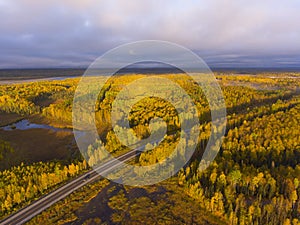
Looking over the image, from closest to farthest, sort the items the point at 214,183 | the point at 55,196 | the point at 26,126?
the point at 55,196, the point at 214,183, the point at 26,126

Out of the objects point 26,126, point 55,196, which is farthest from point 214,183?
point 26,126

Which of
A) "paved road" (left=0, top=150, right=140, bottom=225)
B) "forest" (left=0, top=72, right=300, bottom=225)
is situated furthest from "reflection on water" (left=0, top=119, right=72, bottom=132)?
"paved road" (left=0, top=150, right=140, bottom=225)

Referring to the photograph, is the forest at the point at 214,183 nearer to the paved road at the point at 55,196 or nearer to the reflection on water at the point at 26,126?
the paved road at the point at 55,196

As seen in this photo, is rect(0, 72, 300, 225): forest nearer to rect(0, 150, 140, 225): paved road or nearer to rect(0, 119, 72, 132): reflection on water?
rect(0, 150, 140, 225): paved road

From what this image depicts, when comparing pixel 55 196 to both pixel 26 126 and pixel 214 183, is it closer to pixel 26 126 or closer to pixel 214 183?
pixel 214 183

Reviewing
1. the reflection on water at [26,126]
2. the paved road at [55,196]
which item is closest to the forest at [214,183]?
the paved road at [55,196]

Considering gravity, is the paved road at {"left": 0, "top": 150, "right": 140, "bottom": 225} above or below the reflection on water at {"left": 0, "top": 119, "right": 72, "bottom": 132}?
below

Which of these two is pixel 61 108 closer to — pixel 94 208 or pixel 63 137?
pixel 63 137

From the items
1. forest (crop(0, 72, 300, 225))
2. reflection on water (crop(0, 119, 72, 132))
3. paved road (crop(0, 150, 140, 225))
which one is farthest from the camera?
reflection on water (crop(0, 119, 72, 132))
